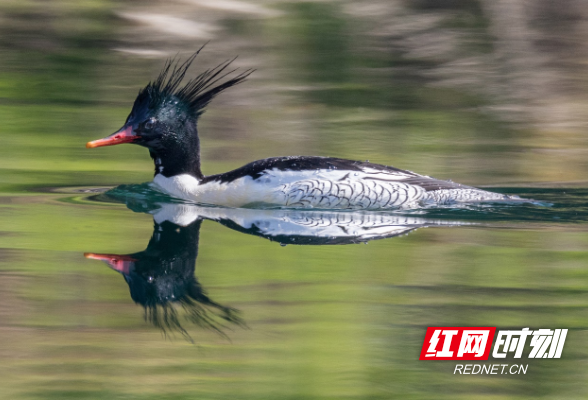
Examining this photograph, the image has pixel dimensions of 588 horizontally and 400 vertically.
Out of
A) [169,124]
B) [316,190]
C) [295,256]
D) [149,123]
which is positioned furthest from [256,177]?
[295,256]

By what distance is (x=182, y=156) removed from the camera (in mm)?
8164

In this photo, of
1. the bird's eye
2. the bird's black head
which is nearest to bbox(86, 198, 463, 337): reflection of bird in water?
the bird's black head

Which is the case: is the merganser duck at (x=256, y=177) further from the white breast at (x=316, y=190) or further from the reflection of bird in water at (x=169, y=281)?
the reflection of bird in water at (x=169, y=281)

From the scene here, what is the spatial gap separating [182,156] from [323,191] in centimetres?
137

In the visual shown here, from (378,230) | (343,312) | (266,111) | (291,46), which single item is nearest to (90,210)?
(378,230)

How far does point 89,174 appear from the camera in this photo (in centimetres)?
979

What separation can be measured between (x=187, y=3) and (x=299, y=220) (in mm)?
11288

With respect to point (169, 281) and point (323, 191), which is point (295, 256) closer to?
point (169, 281)

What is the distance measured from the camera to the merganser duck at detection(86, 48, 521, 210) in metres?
7.72

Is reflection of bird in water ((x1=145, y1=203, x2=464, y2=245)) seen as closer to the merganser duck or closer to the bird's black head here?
the merganser duck

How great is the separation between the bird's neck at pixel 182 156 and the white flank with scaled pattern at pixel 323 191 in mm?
67

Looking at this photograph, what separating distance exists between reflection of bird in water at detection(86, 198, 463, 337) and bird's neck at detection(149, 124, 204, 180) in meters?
0.31

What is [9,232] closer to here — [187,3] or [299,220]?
[299,220]

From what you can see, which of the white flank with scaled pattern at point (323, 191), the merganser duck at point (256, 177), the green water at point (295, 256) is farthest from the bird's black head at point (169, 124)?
the green water at point (295, 256)
